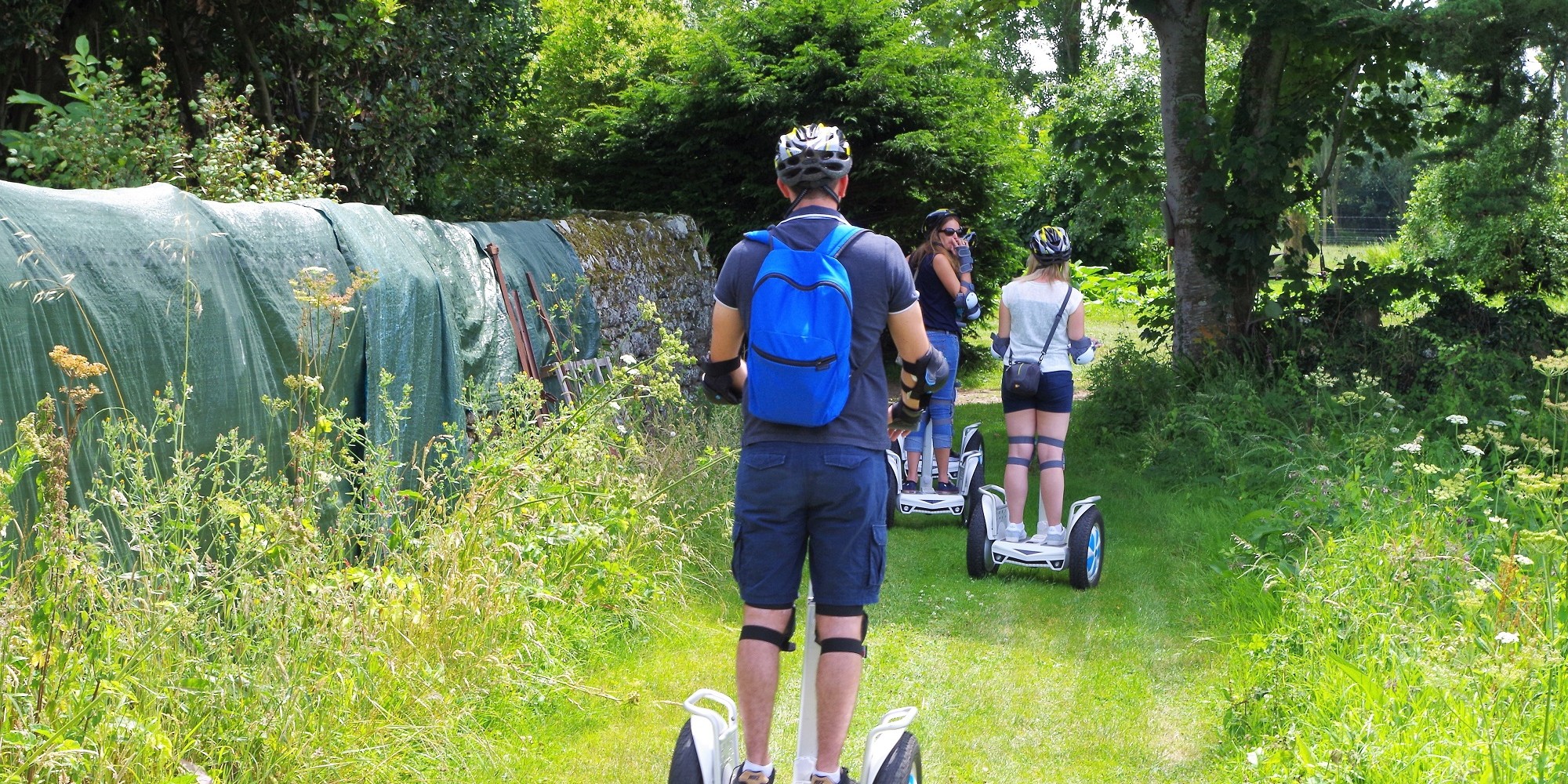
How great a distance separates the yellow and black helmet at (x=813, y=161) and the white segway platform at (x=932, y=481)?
15.6 feet

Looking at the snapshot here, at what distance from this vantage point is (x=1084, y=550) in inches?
261

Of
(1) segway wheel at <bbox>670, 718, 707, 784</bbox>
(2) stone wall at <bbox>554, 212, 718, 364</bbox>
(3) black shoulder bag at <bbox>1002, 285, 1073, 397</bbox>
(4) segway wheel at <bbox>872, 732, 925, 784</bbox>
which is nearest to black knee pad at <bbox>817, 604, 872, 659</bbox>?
(4) segway wheel at <bbox>872, 732, 925, 784</bbox>

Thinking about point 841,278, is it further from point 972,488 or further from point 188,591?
point 972,488

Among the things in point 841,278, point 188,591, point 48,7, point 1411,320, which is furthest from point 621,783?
point 1411,320

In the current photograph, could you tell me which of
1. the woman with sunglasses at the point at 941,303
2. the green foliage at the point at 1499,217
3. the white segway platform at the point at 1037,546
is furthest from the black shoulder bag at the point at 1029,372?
the green foliage at the point at 1499,217

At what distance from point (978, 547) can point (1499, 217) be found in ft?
20.8

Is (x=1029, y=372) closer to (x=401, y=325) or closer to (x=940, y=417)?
(x=940, y=417)

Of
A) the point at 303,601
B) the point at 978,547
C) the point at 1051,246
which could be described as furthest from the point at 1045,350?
the point at 303,601

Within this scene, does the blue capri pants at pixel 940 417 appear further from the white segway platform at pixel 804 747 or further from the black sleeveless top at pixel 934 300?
the white segway platform at pixel 804 747

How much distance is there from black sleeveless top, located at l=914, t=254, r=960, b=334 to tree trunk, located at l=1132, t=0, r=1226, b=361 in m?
3.82

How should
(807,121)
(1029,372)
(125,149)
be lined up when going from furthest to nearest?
(807,121) → (125,149) → (1029,372)

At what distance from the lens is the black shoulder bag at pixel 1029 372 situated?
6520 mm

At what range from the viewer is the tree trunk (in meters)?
11.2

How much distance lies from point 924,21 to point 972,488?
7550 mm
